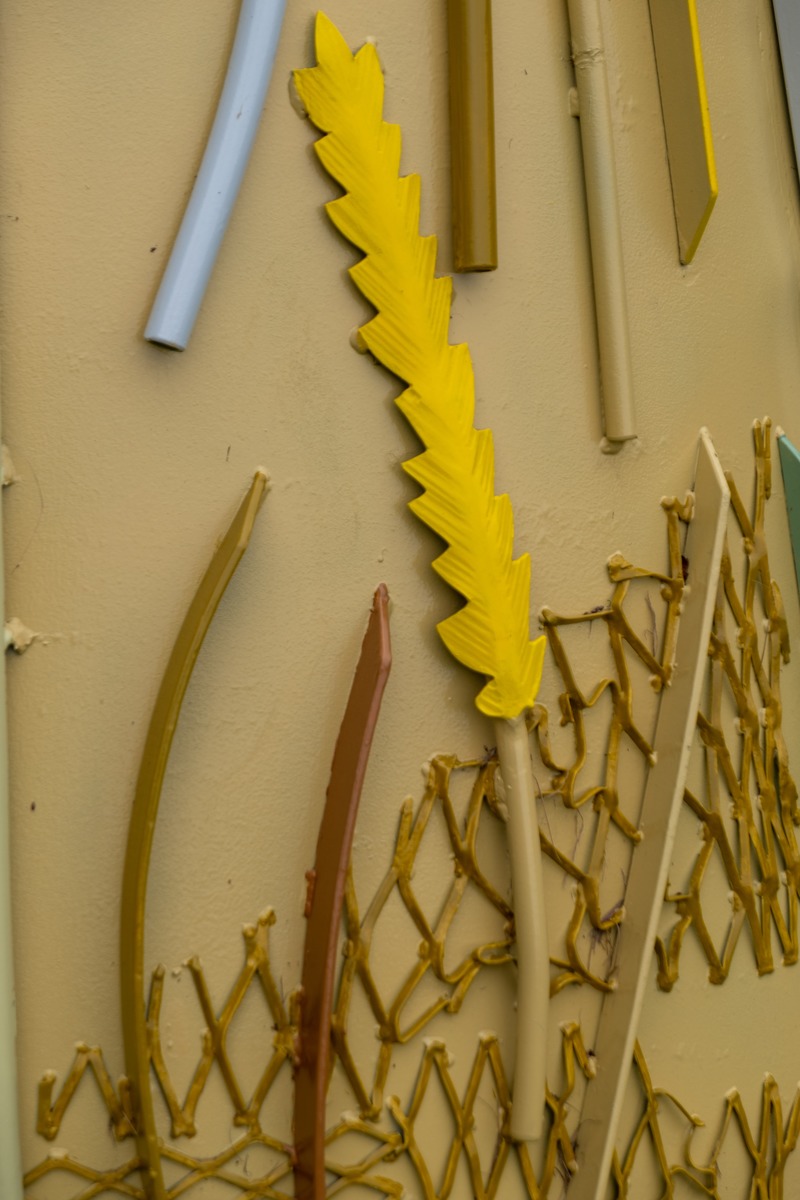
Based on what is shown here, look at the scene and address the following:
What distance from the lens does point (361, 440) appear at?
0.75m

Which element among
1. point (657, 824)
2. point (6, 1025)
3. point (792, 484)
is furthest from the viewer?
point (792, 484)

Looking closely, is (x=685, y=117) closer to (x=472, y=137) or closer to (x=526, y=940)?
(x=472, y=137)

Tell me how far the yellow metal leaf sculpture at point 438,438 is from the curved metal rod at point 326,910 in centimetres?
8

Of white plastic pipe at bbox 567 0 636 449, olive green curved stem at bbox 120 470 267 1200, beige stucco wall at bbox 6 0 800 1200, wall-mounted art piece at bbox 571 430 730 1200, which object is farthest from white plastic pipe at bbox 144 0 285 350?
wall-mounted art piece at bbox 571 430 730 1200

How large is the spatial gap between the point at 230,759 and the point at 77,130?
367 millimetres

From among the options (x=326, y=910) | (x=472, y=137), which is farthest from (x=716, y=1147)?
(x=472, y=137)

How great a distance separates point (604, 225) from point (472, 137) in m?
0.12

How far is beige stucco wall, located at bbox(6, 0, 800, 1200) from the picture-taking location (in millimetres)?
650

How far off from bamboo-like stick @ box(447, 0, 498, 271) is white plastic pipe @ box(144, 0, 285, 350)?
13cm

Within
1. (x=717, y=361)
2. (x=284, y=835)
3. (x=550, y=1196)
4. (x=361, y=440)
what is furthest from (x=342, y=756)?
(x=717, y=361)

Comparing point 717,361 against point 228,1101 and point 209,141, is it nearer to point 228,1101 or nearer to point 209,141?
point 209,141

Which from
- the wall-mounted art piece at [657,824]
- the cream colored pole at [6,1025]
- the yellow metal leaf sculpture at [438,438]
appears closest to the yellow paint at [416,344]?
the yellow metal leaf sculpture at [438,438]

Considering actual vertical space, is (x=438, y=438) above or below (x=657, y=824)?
above

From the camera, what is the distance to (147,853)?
62 centimetres
